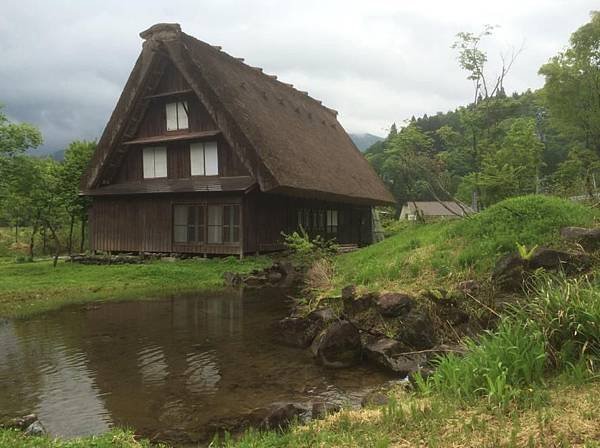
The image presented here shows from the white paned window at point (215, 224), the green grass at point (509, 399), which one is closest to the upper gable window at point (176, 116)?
the white paned window at point (215, 224)

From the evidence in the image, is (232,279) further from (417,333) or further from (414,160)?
(417,333)

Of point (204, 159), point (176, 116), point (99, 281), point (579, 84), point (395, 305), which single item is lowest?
point (99, 281)

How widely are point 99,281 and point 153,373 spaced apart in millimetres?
9970

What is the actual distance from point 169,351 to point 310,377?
109 inches

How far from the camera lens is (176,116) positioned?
22516 mm

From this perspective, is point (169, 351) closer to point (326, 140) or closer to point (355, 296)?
point (355, 296)

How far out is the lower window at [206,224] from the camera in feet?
68.1

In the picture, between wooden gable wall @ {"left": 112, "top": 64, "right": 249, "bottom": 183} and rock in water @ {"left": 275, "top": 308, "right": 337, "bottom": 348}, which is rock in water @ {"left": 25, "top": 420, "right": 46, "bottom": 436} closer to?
rock in water @ {"left": 275, "top": 308, "right": 337, "bottom": 348}

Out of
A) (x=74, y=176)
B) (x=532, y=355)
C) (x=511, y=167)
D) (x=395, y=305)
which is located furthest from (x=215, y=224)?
(x=532, y=355)

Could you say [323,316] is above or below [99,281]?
above

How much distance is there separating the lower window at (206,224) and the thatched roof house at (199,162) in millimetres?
44

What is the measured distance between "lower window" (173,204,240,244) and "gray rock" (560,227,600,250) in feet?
45.0

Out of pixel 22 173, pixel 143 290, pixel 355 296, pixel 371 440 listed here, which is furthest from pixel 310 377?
pixel 22 173

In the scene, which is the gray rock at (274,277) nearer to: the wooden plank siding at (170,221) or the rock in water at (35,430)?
the wooden plank siding at (170,221)
